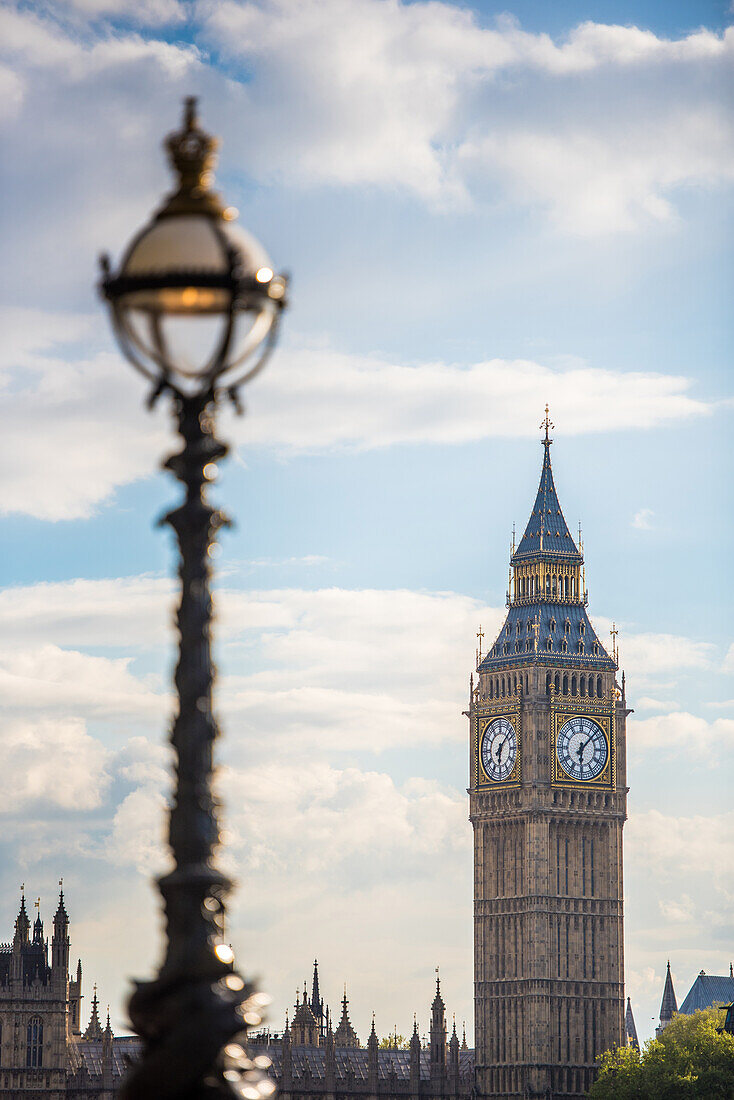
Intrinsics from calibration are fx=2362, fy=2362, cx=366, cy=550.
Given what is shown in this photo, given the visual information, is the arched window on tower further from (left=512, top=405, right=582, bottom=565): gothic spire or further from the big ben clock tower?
(left=512, top=405, right=582, bottom=565): gothic spire

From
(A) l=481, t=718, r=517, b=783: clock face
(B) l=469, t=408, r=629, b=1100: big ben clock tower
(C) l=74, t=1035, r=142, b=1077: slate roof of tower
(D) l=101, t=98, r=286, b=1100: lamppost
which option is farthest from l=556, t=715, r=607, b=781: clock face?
(D) l=101, t=98, r=286, b=1100: lamppost

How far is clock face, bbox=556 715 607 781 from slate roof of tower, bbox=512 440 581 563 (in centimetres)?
1185

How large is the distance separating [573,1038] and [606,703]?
2069cm

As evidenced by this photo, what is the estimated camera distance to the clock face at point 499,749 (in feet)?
478

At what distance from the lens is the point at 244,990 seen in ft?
46.4

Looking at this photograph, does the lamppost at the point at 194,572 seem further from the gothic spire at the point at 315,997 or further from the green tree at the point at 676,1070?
the gothic spire at the point at 315,997

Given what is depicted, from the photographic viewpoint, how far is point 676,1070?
127 m

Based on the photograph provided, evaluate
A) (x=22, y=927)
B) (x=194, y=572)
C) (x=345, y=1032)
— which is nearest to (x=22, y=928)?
(x=22, y=927)

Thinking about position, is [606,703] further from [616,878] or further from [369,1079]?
[369,1079]

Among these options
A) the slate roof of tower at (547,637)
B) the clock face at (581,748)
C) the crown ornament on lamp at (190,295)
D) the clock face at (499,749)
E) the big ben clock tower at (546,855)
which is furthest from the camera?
the slate roof of tower at (547,637)

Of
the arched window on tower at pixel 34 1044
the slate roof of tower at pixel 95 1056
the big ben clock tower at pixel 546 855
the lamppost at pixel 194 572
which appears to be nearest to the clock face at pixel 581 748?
the big ben clock tower at pixel 546 855

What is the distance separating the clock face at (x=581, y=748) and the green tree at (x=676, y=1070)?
18.0 m

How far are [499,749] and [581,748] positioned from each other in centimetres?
513

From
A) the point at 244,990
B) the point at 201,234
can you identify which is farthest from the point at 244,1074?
the point at 201,234
